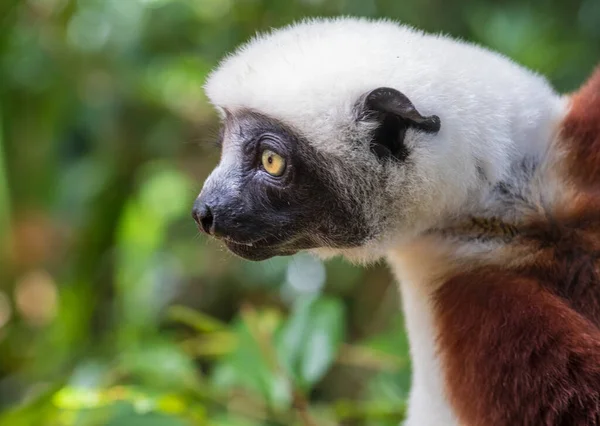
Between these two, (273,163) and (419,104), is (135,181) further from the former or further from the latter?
(419,104)

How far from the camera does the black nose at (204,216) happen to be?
85cm

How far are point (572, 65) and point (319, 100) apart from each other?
1.27 metres

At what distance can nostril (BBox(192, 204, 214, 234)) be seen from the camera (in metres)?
0.85

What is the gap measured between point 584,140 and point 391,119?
0.90ft

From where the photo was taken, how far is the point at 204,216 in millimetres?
852

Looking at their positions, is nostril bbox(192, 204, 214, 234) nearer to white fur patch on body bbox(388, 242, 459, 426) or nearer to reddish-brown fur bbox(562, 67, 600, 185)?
white fur patch on body bbox(388, 242, 459, 426)

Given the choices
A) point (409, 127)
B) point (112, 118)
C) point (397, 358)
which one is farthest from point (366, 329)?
point (409, 127)

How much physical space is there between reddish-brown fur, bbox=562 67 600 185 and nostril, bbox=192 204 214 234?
488 millimetres

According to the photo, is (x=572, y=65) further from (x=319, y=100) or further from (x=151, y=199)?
(x=151, y=199)

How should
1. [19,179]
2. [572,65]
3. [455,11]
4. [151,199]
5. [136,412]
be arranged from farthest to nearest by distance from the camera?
1. [19,179]
2. [151,199]
3. [455,11]
4. [572,65]
5. [136,412]

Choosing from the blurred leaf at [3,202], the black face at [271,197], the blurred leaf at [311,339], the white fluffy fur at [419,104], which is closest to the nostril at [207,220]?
the black face at [271,197]

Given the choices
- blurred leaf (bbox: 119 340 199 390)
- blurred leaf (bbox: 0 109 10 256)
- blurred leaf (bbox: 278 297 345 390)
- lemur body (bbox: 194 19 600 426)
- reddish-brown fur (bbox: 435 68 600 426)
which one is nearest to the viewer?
reddish-brown fur (bbox: 435 68 600 426)

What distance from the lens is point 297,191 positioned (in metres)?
0.85

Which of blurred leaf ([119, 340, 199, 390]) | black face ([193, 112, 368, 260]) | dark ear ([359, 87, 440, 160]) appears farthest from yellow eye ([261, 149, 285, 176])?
blurred leaf ([119, 340, 199, 390])
